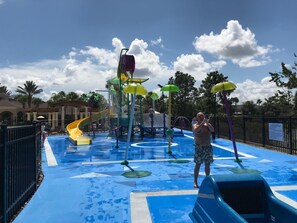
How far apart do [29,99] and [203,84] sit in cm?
4024

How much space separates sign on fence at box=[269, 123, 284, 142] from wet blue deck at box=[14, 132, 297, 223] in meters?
2.00

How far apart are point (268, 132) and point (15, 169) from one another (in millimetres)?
12031

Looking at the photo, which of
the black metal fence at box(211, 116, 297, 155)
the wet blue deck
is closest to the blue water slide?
the wet blue deck

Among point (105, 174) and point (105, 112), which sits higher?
point (105, 112)

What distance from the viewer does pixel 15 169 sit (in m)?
4.72

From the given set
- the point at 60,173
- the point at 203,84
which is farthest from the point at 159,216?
the point at 203,84

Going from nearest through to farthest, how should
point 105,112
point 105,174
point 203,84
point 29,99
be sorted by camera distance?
point 105,174 < point 105,112 < point 203,84 < point 29,99

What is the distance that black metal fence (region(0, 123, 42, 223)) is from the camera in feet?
13.3

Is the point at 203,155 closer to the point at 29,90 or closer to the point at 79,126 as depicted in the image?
the point at 79,126

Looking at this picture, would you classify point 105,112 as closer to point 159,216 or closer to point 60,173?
point 60,173

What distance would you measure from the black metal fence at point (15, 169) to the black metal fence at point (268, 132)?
392 inches

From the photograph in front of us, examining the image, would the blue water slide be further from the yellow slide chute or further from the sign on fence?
the yellow slide chute

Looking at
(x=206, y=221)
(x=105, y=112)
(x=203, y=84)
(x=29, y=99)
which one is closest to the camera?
(x=206, y=221)

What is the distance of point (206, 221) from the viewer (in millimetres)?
3656
